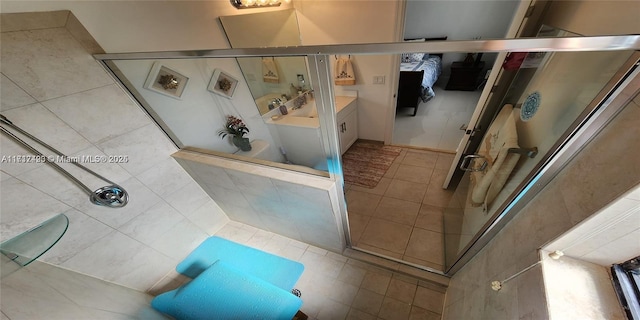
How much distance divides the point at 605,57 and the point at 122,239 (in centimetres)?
253

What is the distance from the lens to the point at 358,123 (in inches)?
112

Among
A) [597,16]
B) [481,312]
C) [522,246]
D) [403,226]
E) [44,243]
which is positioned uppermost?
[597,16]

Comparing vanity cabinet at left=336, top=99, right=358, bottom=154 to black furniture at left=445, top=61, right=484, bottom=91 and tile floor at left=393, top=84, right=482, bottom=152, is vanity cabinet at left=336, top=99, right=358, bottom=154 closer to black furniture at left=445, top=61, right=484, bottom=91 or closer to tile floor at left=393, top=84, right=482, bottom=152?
tile floor at left=393, top=84, right=482, bottom=152

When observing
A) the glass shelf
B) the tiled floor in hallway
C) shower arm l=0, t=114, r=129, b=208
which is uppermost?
shower arm l=0, t=114, r=129, b=208

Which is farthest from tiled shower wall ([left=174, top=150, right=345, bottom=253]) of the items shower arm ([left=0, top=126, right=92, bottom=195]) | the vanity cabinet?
the vanity cabinet

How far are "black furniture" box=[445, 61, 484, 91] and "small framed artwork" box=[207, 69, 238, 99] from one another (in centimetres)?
462

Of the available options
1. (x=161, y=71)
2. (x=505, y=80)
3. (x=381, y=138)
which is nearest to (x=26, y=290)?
(x=161, y=71)

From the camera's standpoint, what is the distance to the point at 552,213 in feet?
A: 2.08

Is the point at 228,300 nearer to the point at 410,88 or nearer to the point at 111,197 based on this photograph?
the point at 111,197

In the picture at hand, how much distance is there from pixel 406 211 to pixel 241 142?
1692 mm

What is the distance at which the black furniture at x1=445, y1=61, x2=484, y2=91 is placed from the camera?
4.06 meters

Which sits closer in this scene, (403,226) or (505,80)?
(505,80)

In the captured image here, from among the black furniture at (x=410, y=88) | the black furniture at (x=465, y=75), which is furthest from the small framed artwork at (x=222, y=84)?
the black furniture at (x=465, y=75)

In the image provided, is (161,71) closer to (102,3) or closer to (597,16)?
(102,3)
